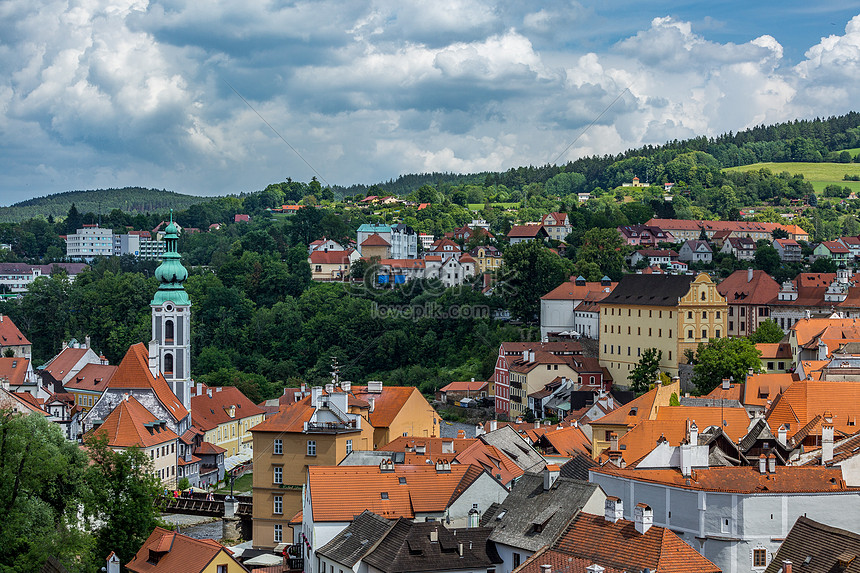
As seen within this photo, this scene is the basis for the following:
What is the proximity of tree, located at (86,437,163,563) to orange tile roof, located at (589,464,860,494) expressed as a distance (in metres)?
13.9

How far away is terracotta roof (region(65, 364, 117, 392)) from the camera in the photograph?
75625mm

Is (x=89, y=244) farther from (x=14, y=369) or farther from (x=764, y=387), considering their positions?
(x=764, y=387)

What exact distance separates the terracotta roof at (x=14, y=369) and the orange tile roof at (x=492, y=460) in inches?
1761

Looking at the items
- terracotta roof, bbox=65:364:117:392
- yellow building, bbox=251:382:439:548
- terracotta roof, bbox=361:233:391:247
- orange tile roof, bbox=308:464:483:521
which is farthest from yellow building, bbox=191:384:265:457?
terracotta roof, bbox=361:233:391:247

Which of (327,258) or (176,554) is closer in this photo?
(176,554)

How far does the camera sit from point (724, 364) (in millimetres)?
60625

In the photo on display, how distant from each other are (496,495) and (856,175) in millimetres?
140798

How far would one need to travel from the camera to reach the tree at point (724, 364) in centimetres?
6044

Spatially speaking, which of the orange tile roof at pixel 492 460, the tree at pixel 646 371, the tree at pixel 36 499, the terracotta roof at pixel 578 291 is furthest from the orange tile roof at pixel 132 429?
the terracotta roof at pixel 578 291

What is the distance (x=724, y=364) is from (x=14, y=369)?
45.4m

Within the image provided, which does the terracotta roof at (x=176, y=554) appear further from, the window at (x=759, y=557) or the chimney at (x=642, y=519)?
the window at (x=759, y=557)

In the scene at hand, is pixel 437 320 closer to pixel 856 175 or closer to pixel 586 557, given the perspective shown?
pixel 586 557

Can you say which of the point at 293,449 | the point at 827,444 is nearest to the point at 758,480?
the point at 827,444

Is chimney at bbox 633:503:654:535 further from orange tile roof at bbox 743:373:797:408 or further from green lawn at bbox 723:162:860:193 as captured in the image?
green lawn at bbox 723:162:860:193
